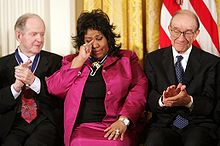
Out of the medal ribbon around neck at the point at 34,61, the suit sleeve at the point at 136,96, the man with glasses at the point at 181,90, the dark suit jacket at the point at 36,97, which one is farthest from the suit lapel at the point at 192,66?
the medal ribbon around neck at the point at 34,61

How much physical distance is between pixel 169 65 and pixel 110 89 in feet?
1.23

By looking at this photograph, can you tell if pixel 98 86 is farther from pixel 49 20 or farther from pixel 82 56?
pixel 49 20

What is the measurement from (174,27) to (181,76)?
11.3 inches

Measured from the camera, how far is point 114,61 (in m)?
2.72

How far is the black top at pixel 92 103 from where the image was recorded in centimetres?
266

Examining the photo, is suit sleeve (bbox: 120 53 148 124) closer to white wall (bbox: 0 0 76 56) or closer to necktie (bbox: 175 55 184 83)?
necktie (bbox: 175 55 184 83)

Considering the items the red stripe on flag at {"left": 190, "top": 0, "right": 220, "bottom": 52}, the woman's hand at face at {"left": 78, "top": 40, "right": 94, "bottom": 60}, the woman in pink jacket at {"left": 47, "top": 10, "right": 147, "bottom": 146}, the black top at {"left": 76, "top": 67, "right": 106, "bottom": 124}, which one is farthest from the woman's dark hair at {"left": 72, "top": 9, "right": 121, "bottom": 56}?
the red stripe on flag at {"left": 190, "top": 0, "right": 220, "bottom": 52}

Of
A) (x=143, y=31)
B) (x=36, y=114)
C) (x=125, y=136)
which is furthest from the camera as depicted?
(x=143, y=31)

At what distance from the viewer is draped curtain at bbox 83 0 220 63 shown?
10.3ft

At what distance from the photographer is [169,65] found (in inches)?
105

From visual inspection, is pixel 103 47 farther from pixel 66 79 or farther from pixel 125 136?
pixel 125 136

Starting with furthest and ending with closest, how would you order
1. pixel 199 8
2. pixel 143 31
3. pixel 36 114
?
pixel 143 31
pixel 199 8
pixel 36 114

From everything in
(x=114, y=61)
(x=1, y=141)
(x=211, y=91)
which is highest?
(x=114, y=61)

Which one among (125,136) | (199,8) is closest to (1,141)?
(125,136)
